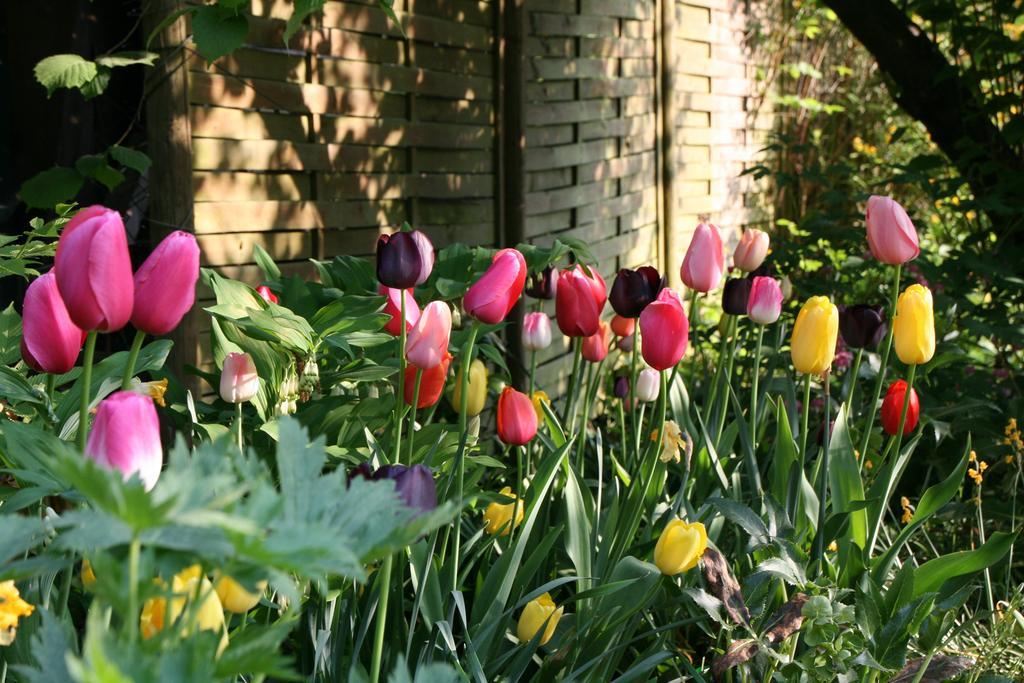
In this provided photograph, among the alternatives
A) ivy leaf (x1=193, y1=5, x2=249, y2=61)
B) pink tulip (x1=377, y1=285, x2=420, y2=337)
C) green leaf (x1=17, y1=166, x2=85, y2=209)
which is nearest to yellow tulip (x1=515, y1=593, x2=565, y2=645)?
pink tulip (x1=377, y1=285, x2=420, y2=337)

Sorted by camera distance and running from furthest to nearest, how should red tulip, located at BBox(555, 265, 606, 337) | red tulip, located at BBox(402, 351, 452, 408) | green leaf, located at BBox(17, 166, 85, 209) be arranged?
green leaf, located at BBox(17, 166, 85, 209), red tulip, located at BBox(555, 265, 606, 337), red tulip, located at BBox(402, 351, 452, 408)

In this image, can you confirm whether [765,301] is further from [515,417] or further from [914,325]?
[515,417]

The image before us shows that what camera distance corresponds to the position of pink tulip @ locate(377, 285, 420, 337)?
1.67m

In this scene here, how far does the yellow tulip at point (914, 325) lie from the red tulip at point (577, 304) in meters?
0.49

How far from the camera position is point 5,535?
660 mm

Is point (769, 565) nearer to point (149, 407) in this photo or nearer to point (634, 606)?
point (634, 606)

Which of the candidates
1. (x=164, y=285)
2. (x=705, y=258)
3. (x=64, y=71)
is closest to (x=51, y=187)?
(x=64, y=71)

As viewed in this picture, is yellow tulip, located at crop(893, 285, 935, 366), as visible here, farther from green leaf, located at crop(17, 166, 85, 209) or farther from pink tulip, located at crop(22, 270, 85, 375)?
green leaf, located at crop(17, 166, 85, 209)

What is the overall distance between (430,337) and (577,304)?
1.49ft

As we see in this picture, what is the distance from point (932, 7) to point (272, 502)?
11.7ft

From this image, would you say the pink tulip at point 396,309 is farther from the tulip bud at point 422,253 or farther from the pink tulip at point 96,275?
the pink tulip at point 96,275

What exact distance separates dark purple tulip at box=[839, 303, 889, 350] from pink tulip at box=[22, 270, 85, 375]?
1.30 m

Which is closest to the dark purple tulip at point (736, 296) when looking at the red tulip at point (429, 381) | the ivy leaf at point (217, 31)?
the red tulip at point (429, 381)

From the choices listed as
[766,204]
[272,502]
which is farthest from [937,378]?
[766,204]
